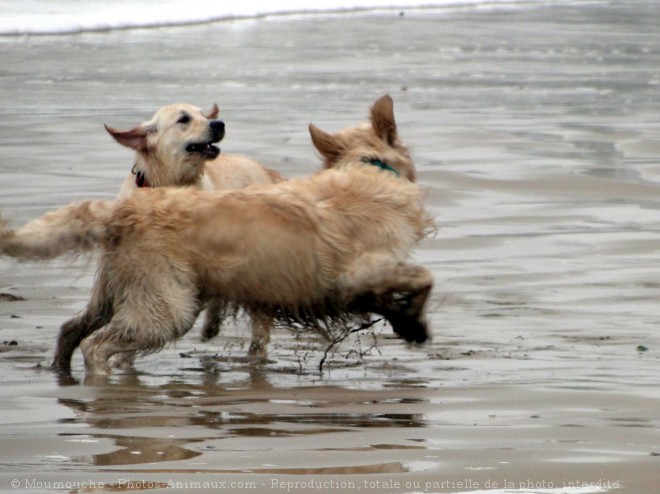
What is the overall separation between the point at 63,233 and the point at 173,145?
2033mm

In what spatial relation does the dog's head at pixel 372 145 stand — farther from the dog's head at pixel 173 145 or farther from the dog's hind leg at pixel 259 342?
the dog's head at pixel 173 145

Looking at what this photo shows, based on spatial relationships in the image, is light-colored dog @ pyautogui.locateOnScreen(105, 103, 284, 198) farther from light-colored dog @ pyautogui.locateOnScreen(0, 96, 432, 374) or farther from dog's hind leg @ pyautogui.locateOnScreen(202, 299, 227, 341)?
light-colored dog @ pyautogui.locateOnScreen(0, 96, 432, 374)

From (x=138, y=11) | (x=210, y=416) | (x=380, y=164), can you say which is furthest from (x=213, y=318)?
(x=138, y=11)

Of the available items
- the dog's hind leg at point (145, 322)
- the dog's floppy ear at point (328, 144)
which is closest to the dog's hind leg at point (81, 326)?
the dog's hind leg at point (145, 322)

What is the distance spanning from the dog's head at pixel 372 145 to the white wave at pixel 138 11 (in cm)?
1813

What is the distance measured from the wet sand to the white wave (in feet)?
24.0

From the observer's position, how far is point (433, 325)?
6.72 meters

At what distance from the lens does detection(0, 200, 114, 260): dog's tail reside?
5.74m

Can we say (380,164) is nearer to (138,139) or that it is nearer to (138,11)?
(138,139)

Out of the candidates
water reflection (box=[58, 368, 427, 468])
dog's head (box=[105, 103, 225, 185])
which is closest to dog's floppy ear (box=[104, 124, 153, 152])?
dog's head (box=[105, 103, 225, 185])

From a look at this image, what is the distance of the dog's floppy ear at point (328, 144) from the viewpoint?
20.6 feet

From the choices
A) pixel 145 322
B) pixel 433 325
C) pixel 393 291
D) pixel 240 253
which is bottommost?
pixel 433 325

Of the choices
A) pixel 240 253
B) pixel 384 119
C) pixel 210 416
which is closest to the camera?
pixel 210 416

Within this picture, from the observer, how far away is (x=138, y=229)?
5711 millimetres
